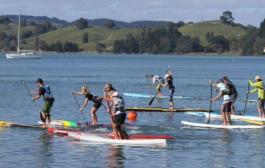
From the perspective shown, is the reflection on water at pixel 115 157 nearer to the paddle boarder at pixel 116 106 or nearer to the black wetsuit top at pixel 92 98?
the paddle boarder at pixel 116 106

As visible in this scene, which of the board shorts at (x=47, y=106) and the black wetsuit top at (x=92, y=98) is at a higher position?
the black wetsuit top at (x=92, y=98)

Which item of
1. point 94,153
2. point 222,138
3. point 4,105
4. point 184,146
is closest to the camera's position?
point 94,153

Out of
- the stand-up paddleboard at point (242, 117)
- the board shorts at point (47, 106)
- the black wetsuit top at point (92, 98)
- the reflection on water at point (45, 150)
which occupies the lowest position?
the reflection on water at point (45, 150)

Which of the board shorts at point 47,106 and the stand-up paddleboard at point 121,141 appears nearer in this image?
the stand-up paddleboard at point 121,141

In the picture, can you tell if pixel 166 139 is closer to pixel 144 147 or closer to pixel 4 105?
pixel 144 147

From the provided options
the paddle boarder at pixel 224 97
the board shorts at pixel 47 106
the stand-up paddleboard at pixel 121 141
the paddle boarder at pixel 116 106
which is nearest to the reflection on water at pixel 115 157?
the stand-up paddleboard at pixel 121 141

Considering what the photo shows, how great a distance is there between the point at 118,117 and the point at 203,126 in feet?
27.2

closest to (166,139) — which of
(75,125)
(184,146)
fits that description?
(184,146)

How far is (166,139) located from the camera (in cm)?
3059

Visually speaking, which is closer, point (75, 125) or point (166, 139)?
point (166, 139)

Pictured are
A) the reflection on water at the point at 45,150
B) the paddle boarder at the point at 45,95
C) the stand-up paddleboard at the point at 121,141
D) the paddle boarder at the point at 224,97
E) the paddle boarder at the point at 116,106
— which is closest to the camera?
the reflection on water at the point at 45,150

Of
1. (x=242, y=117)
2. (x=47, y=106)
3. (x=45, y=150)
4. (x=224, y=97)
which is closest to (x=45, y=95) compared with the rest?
(x=47, y=106)

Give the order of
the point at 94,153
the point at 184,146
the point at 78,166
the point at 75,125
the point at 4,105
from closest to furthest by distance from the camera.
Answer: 1. the point at 78,166
2. the point at 94,153
3. the point at 184,146
4. the point at 75,125
5. the point at 4,105

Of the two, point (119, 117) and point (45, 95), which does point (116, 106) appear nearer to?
point (119, 117)
